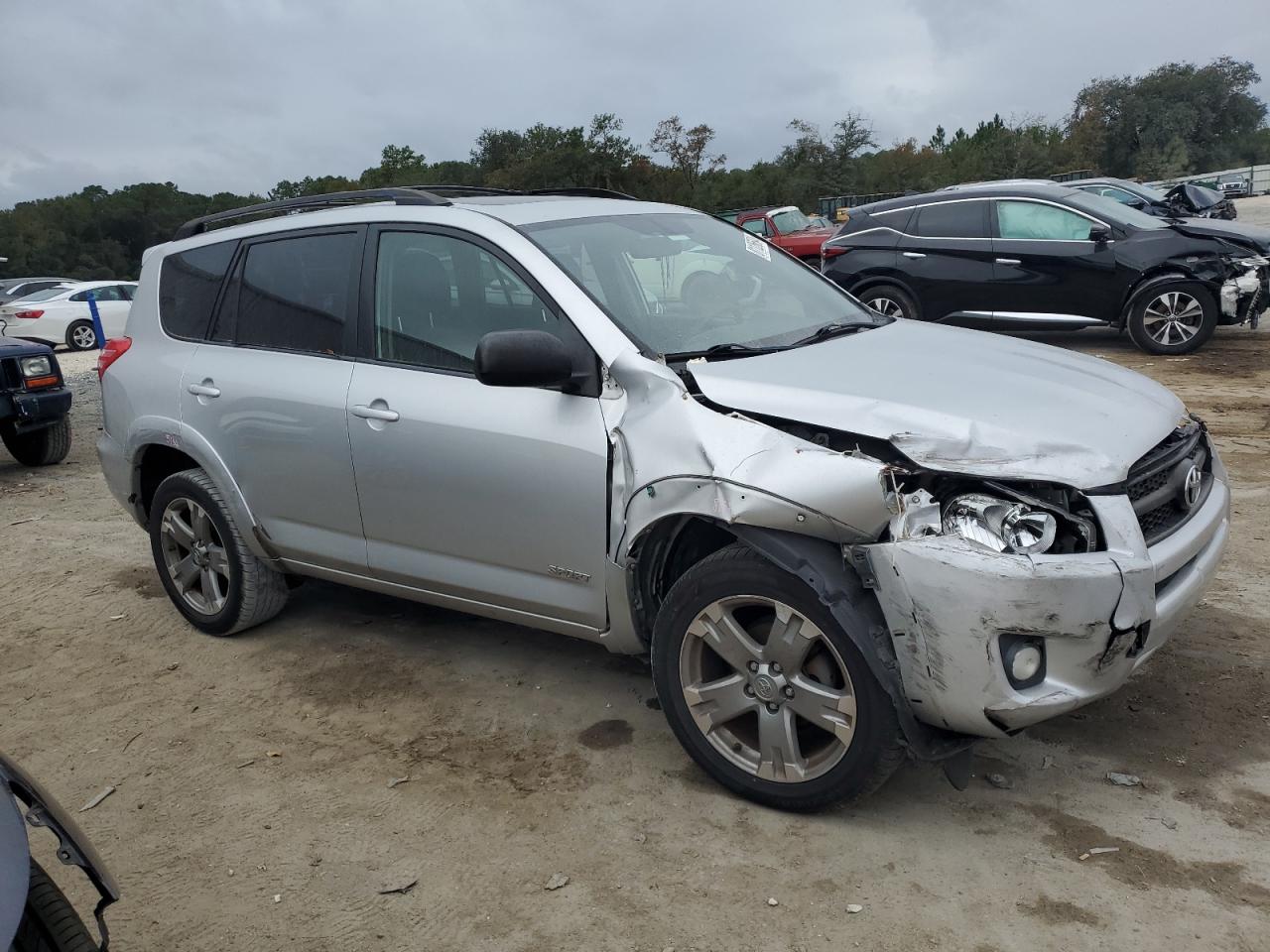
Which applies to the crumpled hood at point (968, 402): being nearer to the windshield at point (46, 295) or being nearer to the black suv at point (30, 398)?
the black suv at point (30, 398)

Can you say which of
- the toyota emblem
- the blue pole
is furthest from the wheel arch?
the blue pole

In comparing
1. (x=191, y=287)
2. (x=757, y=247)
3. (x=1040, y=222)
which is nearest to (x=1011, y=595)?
(x=757, y=247)

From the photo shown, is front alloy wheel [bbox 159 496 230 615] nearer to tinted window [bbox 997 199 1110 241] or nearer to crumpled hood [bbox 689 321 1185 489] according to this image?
crumpled hood [bbox 689 321 1185 489]

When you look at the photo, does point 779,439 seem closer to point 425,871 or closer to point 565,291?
point 565,291

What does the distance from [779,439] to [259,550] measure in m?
2.52

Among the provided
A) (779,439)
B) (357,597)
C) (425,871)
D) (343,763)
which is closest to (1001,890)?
(779,439)

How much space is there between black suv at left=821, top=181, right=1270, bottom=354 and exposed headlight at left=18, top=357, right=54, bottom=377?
759 cm

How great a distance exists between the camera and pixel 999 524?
269 cm

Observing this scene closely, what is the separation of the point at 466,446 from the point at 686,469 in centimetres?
89

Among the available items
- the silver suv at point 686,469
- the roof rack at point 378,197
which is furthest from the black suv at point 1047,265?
the silver suv at point 686,469

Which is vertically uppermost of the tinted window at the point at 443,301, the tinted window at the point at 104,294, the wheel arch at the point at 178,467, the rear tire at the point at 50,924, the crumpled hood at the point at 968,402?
the tinted window at the point at 443,301

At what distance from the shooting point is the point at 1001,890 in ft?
8.90

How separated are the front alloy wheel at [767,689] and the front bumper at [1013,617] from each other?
237 mm

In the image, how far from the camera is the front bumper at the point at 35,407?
7996 mm
